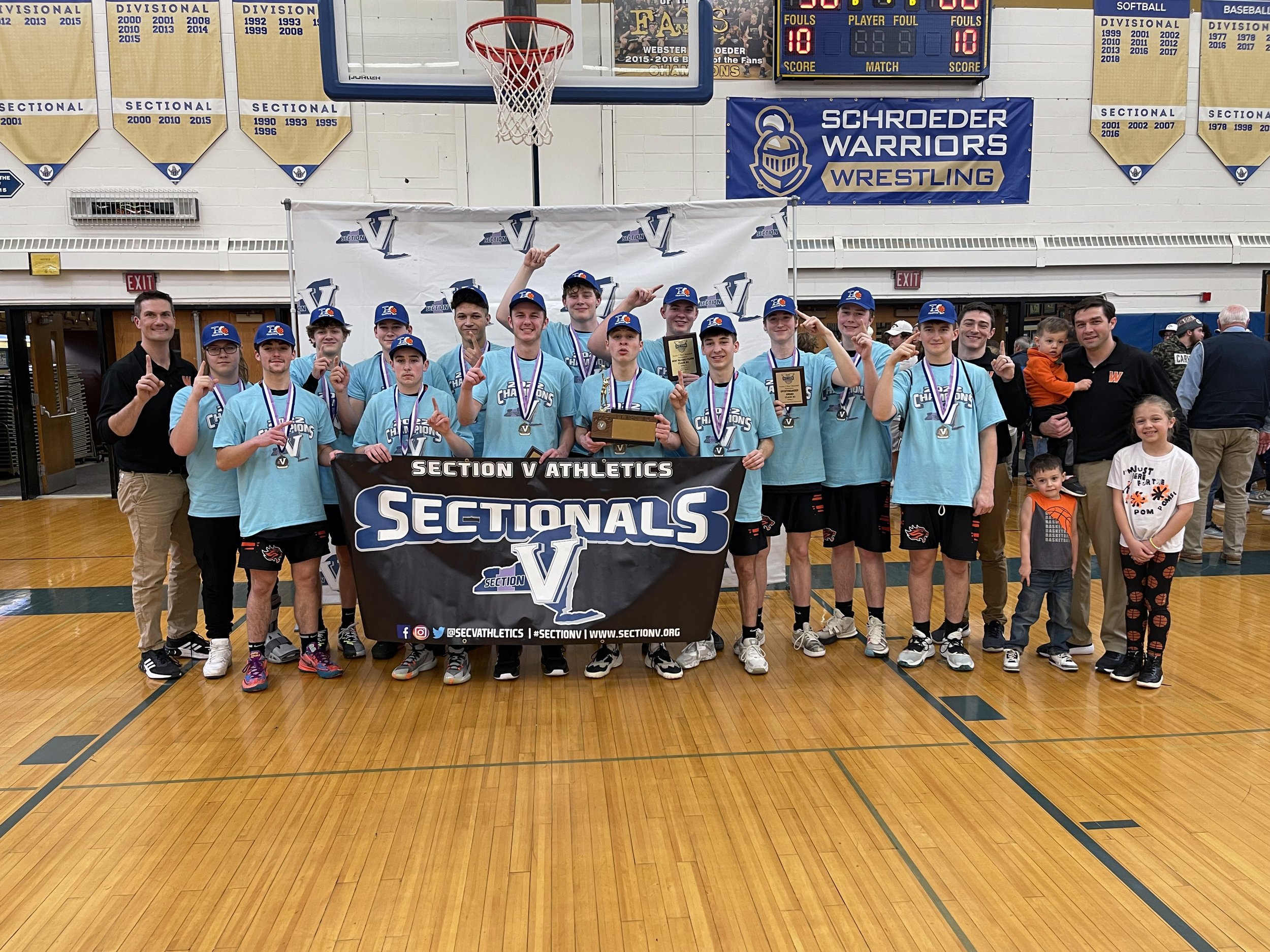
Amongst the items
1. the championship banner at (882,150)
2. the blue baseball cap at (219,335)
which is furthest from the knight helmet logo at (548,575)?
the championship banner at (882,150)

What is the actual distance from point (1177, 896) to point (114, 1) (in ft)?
42.0

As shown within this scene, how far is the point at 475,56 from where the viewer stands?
6.08 meters

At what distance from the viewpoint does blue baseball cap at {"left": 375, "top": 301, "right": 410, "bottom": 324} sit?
15.3 feet

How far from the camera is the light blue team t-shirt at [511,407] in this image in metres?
4.33

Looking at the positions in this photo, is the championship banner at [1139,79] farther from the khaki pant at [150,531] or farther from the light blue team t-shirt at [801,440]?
the khaki pant at [150,531]

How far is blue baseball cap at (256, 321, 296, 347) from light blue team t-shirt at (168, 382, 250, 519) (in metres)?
0.36

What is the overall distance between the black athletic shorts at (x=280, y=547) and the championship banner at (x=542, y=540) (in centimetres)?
18

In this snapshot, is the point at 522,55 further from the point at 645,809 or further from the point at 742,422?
the point at 645,809

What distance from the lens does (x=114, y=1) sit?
9977 millimetres

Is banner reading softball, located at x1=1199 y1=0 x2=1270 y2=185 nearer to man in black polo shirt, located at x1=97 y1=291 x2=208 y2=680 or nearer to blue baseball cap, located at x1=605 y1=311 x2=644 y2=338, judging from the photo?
blue baseball cap, located at x1=605 y1=311 x2=644 y2=338

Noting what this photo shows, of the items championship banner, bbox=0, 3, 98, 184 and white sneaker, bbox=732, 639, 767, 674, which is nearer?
white sneaker, bbox=732, 639, 767, 674

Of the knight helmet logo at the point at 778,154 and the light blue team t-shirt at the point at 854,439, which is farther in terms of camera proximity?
the knight helmet logo at the point at 778,154

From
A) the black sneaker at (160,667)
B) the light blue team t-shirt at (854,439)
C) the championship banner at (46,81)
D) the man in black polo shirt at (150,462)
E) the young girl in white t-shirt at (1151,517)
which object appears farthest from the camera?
the championship banner at (46,81)

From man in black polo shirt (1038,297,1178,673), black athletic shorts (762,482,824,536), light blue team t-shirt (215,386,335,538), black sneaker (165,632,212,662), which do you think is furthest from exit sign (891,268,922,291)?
black sneaker (165,632,212,662)
